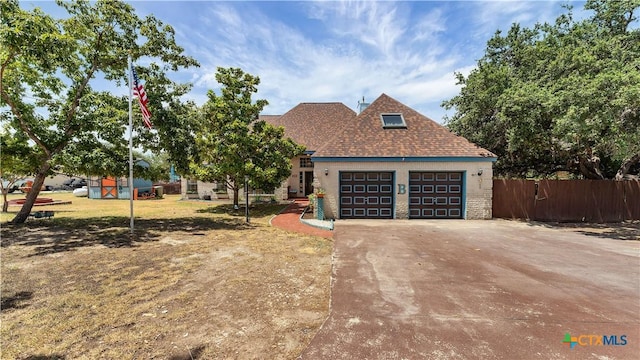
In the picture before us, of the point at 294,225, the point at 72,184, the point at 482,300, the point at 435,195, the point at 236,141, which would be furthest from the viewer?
the point at 72,184

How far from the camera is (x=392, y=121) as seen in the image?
15.5 metres

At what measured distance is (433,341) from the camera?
3.72 meters

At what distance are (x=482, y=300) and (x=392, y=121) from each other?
1211 cm

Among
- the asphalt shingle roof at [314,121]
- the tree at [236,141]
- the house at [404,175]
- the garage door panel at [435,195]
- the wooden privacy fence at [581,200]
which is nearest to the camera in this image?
the wooden privacy fence at [581,200]

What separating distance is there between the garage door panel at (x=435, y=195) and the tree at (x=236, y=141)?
799 centimetres

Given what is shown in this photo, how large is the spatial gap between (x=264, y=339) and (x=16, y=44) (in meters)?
12.4

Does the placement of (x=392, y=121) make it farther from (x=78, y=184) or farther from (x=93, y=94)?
(x=78, y=184)

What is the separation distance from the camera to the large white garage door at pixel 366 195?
13984 mm

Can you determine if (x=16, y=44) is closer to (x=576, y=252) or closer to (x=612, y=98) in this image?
(x=576, y=252)

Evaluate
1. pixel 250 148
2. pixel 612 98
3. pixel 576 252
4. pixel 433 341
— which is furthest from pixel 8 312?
pixel 612 98

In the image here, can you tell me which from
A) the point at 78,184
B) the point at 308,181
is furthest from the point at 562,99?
the point at 78,184

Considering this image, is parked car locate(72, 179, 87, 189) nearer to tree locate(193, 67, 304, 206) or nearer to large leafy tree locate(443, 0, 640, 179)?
tree locate(193, 67, 304, 206)

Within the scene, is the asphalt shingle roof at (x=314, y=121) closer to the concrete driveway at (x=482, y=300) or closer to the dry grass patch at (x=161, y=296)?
the dry grass patch at (x=161, y=296)

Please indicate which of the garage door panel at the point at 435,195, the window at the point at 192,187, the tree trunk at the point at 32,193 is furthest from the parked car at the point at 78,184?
the garage door panel at the point at 435,195
